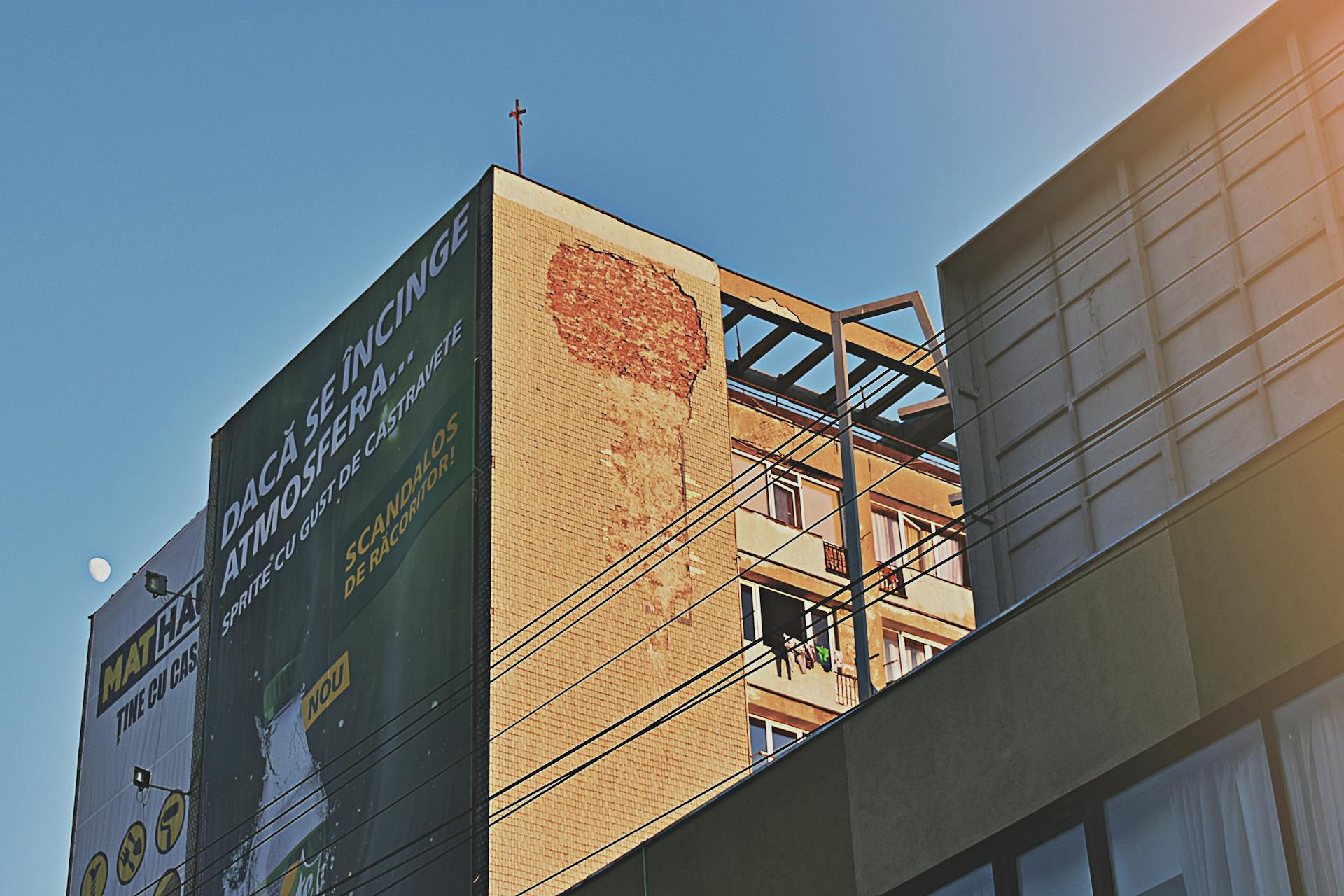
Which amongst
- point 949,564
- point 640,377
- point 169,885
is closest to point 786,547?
point 640,377

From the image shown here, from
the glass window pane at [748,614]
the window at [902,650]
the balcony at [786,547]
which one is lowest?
the glass window pane at [748,614]

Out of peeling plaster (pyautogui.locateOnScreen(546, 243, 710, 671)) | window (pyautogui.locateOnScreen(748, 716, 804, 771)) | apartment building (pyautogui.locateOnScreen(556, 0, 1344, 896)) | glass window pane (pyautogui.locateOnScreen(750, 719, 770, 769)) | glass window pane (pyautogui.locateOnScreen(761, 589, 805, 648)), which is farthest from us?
glass window pane (pyautogui.locateOnScreen(761, 589, 805, 648))

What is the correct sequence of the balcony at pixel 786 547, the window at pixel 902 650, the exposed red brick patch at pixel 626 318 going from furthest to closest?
the window at pixel 902 650 < the balcony at pixel 786 547 < the exposed red brick patch at pixel 626 318

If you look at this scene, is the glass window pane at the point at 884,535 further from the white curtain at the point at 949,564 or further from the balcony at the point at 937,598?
the white curtain at the point at 949,564

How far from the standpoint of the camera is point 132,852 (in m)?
34.6

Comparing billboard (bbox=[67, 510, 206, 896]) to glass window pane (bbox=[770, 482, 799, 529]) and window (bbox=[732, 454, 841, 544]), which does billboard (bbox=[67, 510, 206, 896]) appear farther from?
glass window pane (bbox=[770, 482, 799, 529])

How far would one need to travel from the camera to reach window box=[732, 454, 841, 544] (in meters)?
33.4

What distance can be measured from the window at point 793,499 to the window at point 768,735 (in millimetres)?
4015

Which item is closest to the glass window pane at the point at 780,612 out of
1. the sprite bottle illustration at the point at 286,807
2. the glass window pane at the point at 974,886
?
the sprite bottle illustration at the point at 286,807

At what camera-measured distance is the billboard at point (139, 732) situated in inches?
1313

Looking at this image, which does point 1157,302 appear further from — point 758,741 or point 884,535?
point 884,535

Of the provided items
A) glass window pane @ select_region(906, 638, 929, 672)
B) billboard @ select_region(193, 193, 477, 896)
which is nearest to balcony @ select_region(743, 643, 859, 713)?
glass window pane @ select_region(906, 638, 929, 672)

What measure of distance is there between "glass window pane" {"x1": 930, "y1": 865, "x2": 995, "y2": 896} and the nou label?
58.8 ft

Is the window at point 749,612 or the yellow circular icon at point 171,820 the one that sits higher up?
the window at point 749,612
